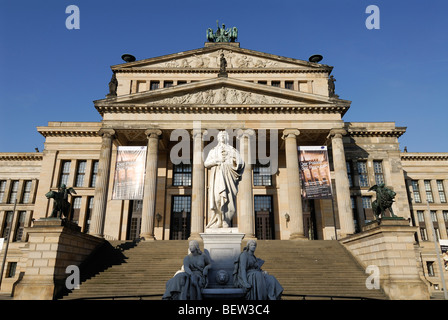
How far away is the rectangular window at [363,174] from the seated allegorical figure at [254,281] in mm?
28760

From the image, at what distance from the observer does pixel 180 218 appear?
31.2 metres

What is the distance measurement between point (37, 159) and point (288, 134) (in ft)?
94.9

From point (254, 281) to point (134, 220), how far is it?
26051 millimetres

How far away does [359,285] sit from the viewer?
647 inches

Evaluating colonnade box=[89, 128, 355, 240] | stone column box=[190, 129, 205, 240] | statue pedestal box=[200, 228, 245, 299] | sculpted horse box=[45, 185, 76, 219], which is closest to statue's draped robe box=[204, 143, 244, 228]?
statue pedestal box=[200, 228, 245, 299]

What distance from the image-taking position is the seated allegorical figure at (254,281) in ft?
21.4

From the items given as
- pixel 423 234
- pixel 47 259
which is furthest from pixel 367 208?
pixel 47 259

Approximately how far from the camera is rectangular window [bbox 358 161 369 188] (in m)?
32.4

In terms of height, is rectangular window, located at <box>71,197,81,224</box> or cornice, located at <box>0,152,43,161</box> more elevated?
cornice, located at <box>0,152,43,161</box>

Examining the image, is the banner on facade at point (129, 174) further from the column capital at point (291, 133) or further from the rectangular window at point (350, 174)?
the rectangular window at point (350, 174)

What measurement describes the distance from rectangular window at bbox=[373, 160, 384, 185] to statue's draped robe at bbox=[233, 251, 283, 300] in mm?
29829

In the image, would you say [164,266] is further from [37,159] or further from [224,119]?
[37,159]

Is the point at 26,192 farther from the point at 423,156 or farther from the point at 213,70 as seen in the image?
the point at 423,156

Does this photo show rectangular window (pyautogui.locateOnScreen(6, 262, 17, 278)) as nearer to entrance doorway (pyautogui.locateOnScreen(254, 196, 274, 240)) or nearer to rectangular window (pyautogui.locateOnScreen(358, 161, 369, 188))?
entrance doorway (pyautogui.locateOnScreen(254, 196, 274, 240))
